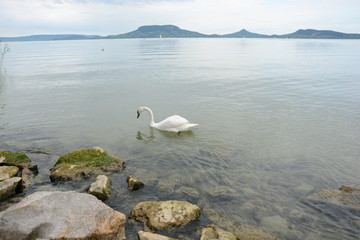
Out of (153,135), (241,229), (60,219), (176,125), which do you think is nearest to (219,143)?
(176,125)

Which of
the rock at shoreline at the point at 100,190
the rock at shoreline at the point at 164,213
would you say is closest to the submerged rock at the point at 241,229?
the rock at shoreline at the point at 164,213

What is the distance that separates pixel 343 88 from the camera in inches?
952

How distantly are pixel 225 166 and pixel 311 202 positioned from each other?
3.14 meters

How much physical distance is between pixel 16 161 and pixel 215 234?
7.45 meters

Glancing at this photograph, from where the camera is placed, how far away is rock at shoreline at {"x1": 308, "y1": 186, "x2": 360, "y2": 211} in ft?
26.0

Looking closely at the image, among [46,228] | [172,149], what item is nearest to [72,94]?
[172,149]

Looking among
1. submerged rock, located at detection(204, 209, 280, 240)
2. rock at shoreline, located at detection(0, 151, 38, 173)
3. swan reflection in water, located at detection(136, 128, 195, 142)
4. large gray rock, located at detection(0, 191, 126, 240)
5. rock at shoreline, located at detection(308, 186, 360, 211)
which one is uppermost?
large gray rock, located at detection(0, 191, 126, 240)

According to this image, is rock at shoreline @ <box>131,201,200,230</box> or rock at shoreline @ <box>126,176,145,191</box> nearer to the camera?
rock at shoreline @ <box>131,201,200,230</box>

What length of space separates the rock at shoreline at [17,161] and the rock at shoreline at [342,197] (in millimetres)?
8854

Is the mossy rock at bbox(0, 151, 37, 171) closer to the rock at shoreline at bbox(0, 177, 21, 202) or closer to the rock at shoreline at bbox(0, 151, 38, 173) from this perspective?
the rock at shoreline at bbox(0, 151, 38, 173)

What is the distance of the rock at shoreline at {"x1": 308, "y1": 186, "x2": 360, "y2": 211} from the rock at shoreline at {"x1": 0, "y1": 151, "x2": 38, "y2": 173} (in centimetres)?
885

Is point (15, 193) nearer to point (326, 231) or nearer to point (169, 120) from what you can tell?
point (169, 120)

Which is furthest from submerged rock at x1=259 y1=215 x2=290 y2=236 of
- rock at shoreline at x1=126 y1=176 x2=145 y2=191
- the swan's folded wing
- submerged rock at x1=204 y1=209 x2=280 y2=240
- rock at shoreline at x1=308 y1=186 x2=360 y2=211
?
the swan's folded wing

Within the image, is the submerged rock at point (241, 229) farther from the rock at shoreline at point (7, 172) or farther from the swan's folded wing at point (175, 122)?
the swan's folded wing at point (175, 122)
